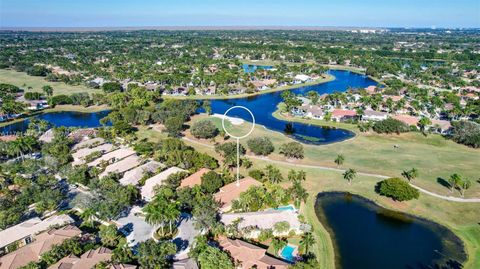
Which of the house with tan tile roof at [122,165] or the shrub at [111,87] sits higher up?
the shrub at [111,87]

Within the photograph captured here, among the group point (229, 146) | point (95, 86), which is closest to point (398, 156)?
point (229, 146)

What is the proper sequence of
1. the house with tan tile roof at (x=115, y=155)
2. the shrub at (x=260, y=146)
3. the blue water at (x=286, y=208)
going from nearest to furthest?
the blue water at (x=286, y=208), the house with tan tile roof at (x=115, y=155), the shrub at (x=260, y=146)

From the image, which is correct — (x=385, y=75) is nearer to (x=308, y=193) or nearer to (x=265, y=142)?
(x=265, y=142)

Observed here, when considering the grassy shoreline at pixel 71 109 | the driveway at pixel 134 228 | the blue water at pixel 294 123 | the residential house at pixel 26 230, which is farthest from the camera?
the grassy shoreline at pixel 71 109

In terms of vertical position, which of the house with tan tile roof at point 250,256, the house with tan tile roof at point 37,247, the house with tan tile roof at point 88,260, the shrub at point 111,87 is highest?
the shrub at point 111,87

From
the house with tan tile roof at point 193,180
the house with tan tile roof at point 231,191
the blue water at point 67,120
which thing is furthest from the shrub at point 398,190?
the blue water at point 67,120

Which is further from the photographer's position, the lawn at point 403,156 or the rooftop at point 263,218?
the lawn at point 403,156

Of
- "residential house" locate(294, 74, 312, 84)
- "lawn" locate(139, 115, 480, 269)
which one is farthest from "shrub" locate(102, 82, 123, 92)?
"residential house" locate(294, 74, 312, 84)

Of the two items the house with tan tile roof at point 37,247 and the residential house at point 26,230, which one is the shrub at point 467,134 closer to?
the house with tan tile roof at point 37,247

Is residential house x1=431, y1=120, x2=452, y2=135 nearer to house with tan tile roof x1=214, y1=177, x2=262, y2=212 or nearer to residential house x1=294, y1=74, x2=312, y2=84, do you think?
house with tan tile roof x1=214, y1=177, x2=262, y2=212
